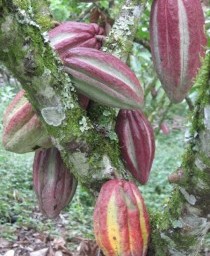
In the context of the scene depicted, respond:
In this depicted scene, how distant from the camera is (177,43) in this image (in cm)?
111

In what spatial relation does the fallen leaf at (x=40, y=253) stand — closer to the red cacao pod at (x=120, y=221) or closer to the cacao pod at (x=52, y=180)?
the cacao pod at (x=52, y=180)

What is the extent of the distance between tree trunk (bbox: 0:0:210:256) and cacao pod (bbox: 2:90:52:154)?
0.06 metres

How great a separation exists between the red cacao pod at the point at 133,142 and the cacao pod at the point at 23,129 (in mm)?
159

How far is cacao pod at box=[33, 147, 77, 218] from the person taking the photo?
1.17 m

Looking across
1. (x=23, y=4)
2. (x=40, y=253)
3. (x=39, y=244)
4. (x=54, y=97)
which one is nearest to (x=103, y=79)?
(x=54, y=97)

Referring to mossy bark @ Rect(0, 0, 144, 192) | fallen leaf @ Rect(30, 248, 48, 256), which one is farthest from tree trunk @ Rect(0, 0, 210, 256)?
fallen leaf @ Rect(30, 248, 48, 256)

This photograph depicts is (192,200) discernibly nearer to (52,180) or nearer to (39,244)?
(52,180)

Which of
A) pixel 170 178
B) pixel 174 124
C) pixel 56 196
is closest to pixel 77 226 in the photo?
pixel 56 196

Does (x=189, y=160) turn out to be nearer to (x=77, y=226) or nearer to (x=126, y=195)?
(x=126, y=195)

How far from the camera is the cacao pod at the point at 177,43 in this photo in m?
1.11

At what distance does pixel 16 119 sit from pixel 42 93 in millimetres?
154

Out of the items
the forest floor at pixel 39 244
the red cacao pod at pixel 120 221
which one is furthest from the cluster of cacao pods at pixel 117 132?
the forest floor at pixel 39 244

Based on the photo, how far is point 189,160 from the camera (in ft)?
3.30

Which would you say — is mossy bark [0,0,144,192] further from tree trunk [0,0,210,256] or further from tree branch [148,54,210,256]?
tree branch [148,54,210,256]
